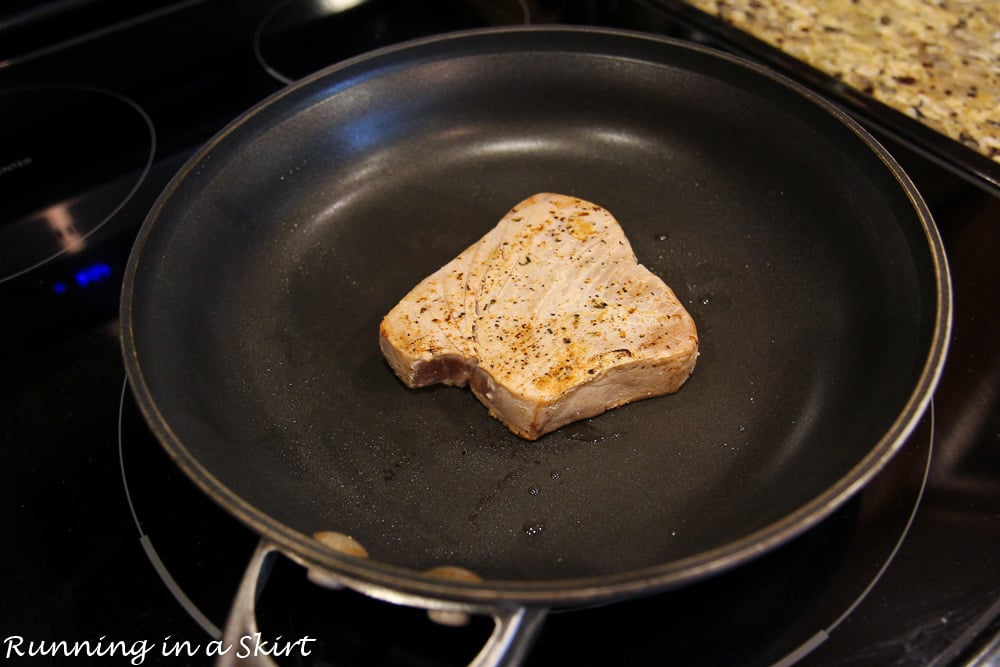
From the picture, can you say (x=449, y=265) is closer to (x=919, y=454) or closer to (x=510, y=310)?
(x=510, y=310)

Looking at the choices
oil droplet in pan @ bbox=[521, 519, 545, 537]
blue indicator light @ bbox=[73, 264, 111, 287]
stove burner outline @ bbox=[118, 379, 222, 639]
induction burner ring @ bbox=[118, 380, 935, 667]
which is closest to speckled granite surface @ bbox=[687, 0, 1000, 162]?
induction burner ring @ bbox=[118, 380, 935, 667]

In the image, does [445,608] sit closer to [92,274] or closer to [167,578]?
[167,578]

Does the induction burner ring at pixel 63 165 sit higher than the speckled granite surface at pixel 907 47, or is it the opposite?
the speckled granite surface at pixel 907 47

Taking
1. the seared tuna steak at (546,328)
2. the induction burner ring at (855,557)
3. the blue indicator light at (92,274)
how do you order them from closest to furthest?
the induction burner ring at (855,557)
the seared tuna steak at (546,328)
the blue indicator light at (92,274)

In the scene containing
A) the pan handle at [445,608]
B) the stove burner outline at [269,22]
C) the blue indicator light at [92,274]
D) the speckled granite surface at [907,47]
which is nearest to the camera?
the pan handle at [445,608]

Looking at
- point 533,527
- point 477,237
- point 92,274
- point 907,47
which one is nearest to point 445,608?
point 533,527

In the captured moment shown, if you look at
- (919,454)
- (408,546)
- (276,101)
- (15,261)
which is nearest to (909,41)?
(919,454)

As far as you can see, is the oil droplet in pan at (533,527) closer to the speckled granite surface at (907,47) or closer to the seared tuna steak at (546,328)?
the seared tuna steak at (546,328)

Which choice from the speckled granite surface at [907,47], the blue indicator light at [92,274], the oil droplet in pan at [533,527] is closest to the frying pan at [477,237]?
the oil droplet in pan at [533,527]
